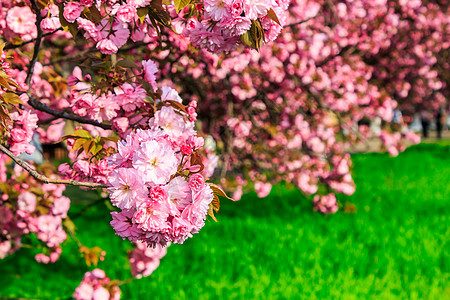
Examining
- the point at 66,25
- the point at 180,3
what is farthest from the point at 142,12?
the point at 66,25

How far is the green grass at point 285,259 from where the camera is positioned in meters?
3.56

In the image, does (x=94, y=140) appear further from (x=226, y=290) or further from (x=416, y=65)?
(x=416, y=65)

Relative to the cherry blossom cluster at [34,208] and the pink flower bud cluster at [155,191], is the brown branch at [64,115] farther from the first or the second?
the cherry blossom cluster at [34,208]

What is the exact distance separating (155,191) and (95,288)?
183 cm

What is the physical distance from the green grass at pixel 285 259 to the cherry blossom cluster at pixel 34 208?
57cm

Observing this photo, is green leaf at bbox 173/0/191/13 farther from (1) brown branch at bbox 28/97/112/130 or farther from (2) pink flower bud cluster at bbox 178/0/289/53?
(1) brown branch at bbox 28/97/112/130

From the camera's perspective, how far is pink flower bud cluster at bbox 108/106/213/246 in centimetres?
147

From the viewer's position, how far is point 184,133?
6.24ft

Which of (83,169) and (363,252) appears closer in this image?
(83,169)

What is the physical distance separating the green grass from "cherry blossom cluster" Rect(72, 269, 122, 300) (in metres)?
0.44

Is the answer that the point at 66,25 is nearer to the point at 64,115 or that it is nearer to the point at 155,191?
the point at 64,115

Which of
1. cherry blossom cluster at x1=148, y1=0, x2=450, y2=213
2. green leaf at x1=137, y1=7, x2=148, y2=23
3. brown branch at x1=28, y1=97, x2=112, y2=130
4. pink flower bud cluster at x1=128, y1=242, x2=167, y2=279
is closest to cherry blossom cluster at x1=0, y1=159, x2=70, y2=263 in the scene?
pink flower bud cluster at x1=128, y1=242, x2=167, y2=279

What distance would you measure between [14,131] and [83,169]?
36cm

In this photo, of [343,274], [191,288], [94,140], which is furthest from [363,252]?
[94,140]
